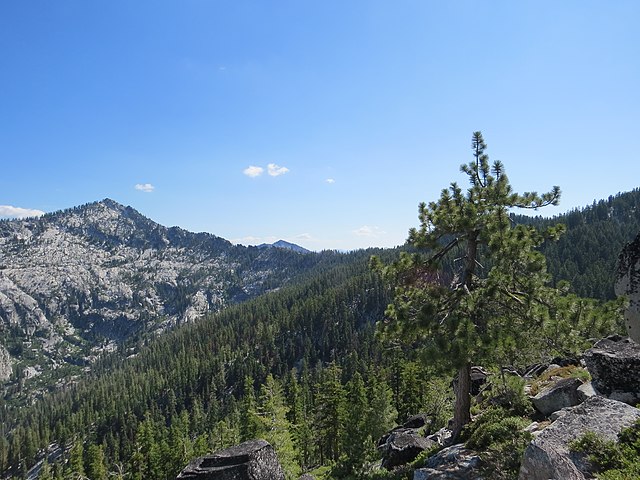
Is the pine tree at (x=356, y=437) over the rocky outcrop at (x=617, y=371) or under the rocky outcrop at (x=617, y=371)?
under

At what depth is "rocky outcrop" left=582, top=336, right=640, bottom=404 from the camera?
12.5 meters

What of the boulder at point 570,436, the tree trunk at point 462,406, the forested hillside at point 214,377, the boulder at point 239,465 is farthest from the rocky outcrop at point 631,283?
the forested hillside at point 214,377

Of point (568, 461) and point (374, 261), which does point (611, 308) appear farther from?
point (374, 261)

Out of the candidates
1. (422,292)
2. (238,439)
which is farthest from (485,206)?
(238,439)

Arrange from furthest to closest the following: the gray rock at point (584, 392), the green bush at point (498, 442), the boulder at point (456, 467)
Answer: the gray rock at point (584, 392), the boulder at point (456, 467), the green bush at point (498, 442)

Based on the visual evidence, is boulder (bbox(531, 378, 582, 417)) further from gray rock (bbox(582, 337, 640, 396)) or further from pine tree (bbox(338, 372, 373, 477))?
pine tree (bbox(338, 372, 373, 477))

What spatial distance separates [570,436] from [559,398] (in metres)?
7.17

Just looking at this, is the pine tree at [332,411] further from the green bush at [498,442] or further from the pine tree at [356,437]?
the green bush at [498,442]

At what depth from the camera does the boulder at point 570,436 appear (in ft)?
27.3

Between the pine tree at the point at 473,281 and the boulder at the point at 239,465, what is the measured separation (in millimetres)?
6450

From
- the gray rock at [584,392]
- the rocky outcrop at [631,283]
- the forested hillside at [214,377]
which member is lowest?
the forested hillside at [214,377]

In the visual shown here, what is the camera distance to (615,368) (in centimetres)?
1281

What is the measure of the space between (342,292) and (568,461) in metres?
185

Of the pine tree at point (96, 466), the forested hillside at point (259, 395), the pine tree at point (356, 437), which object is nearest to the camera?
the pine tree at point (356, 437)
